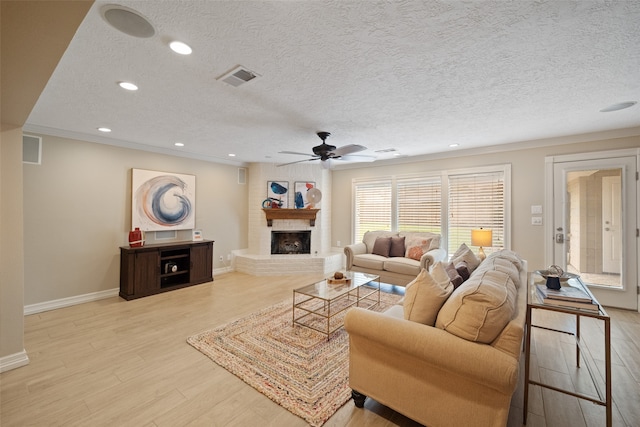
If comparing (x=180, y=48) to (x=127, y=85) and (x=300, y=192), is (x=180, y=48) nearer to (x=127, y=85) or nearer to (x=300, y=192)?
(x=127, y=85)

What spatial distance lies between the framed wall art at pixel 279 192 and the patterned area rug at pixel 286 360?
3.18 metres

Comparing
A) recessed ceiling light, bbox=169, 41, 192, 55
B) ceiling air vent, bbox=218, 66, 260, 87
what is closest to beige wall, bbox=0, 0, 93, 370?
recessed ceiling light, bbox=169, 41, 192, 55

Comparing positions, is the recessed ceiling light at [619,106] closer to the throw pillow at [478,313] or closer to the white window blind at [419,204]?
the white window blind at [419,204]

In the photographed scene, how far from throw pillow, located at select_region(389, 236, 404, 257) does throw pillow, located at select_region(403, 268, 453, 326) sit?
10.6 ft

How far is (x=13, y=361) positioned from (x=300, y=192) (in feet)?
16.0

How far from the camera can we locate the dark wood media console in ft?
13.2

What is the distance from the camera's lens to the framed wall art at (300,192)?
20.2 feet

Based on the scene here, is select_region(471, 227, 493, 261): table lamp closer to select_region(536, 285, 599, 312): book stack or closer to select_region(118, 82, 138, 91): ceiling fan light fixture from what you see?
select_region(536, 285, 599, 312): book stack

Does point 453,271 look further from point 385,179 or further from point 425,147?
point 385,179

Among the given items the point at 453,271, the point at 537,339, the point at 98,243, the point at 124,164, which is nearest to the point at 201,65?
the point at 453,271

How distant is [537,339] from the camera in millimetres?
2818

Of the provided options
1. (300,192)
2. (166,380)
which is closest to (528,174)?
(300,192)

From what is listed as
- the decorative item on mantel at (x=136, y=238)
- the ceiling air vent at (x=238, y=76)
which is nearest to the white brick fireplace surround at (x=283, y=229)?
the decorative item on mantel at (x=136, y=238)

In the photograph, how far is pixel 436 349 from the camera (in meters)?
1.46
